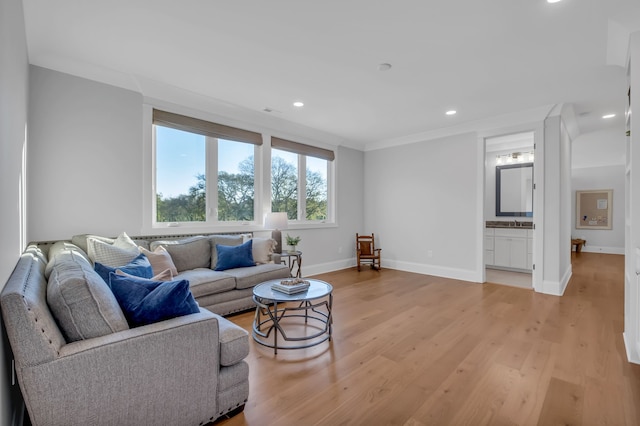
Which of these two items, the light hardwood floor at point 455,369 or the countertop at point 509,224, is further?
the countertop at point 509,224

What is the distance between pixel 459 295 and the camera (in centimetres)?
404

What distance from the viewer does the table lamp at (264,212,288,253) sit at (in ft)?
14.2

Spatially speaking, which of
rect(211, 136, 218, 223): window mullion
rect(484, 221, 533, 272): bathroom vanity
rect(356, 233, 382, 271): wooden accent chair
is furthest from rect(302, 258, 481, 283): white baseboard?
rect(211, 136, 218, 223): window mullion

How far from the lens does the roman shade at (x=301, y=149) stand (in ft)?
15.7

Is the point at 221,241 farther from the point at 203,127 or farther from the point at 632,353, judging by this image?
the point at 632,353

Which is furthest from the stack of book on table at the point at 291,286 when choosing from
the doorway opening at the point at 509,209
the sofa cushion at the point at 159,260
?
the doorway opening at the point at 509,209

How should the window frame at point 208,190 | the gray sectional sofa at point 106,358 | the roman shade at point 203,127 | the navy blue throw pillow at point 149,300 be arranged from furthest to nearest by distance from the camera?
the roman shade at point 203,127 < the window frame at point 208,190 < the navy blue throw pillow at point 149,300 < the gray sectional sofa at point 106,358

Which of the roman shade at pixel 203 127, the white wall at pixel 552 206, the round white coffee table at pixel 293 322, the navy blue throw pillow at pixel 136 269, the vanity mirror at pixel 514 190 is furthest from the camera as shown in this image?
the vanity mirror at pixel 514 190

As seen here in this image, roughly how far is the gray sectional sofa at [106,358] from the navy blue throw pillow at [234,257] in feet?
5.98

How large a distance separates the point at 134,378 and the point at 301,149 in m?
4.27

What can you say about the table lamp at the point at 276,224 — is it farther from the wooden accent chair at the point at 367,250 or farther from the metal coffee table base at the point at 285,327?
the wooden accent chair at the point at 367,250

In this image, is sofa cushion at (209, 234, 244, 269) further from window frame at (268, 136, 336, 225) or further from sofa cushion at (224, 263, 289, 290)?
window frame at (268, 136, 336, 225)

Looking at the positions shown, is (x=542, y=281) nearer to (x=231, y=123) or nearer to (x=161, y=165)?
(x=231, y=123)

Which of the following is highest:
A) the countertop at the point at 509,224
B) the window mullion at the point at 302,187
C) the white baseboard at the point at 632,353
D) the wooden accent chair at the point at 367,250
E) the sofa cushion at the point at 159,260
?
the window mullion at the point at 302,187
